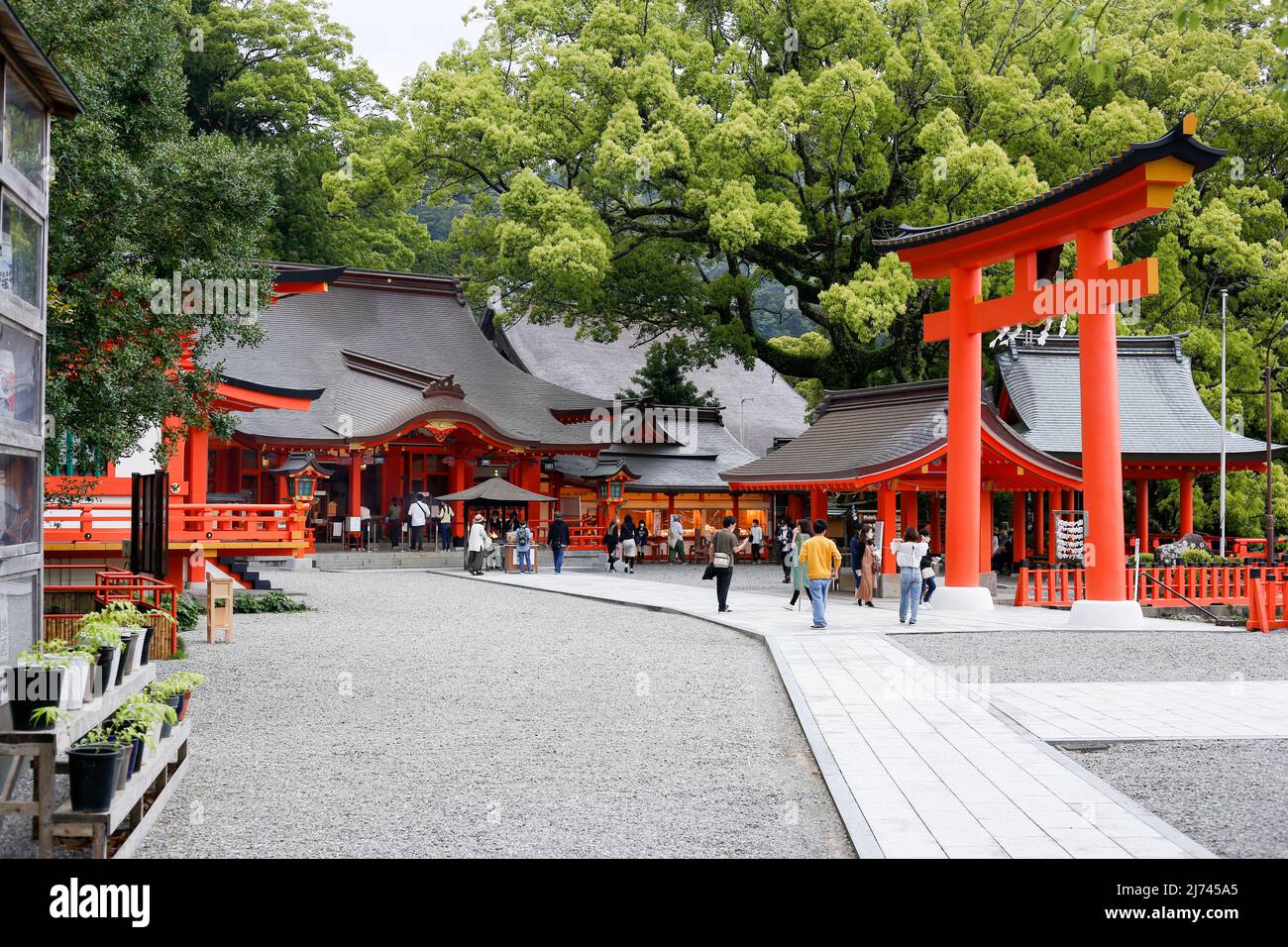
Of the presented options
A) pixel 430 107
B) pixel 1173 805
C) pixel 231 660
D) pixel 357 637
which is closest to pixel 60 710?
pixel 1173 805

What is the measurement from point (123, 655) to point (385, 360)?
3350cm

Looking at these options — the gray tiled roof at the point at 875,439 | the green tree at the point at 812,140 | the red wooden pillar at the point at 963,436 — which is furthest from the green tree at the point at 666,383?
the red wooden pillar at the point at 963,436

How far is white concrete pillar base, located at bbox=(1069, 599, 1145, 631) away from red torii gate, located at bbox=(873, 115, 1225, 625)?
2cm

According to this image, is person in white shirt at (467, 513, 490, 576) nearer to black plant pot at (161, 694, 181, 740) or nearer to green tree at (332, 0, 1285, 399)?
green tree at (332, 0, 1285, 399)

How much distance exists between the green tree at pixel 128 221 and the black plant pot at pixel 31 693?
22.7 feet

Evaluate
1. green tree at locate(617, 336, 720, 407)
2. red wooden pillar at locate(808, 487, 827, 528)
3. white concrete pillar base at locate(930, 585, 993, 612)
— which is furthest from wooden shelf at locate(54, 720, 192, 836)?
green tree at locate(617, 336, 720, 407)

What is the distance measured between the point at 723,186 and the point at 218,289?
62.1 feet

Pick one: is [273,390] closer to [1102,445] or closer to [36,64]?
[1102,445]

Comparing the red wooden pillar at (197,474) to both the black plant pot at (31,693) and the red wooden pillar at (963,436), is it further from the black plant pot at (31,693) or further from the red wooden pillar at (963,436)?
the black plant pot at (31,693)

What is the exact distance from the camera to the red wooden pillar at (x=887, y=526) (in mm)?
24094

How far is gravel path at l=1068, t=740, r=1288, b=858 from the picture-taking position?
20.0 feet

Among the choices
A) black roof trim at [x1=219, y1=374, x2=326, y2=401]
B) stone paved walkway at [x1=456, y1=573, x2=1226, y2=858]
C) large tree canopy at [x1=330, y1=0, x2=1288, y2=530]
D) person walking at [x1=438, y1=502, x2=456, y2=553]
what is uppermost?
large tree canopy at [x1=330, y1=0, x2=1288, y2=530]

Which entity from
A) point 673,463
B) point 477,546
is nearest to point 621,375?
point 673,463

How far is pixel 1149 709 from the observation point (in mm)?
10109
